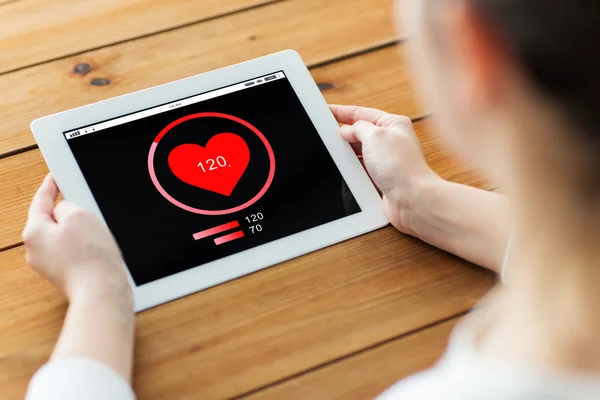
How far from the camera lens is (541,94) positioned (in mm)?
434

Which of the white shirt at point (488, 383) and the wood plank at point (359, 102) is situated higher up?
the wood plank at point (359, 102)

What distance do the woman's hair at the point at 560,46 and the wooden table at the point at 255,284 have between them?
0.36 meters

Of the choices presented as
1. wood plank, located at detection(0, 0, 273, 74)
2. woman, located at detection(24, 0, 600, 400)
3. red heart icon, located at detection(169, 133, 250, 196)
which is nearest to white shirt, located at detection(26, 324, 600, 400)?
woman, located at detection(24, 0, 600, 400)

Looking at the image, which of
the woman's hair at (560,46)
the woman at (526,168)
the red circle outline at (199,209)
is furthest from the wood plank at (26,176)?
the woman's hair at (560,46)

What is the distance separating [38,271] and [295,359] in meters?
0.27

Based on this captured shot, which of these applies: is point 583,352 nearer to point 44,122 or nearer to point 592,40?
point 592,40

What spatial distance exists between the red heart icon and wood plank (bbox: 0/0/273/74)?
28 centimetres

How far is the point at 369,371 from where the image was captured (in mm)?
718

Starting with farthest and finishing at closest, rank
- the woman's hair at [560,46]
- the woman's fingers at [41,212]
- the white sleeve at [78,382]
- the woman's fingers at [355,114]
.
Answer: the woman's fingers at [355,114] → the woman's fingers at [41,212] → the white sleeve at [78,382] → the woman's hair at [560,46]

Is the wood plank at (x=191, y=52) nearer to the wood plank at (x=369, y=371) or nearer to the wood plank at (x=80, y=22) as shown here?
the wood plank at (x=80, y=22)

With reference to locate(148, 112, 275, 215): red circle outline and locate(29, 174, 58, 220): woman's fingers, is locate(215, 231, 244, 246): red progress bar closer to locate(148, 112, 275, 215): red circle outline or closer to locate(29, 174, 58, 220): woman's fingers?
locate(148, 112, 275, 215): red circle outline

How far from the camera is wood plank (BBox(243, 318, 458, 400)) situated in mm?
703

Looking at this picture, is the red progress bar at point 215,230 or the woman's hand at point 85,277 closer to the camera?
the woman's hand at point 85,277

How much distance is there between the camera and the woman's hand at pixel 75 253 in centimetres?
74
